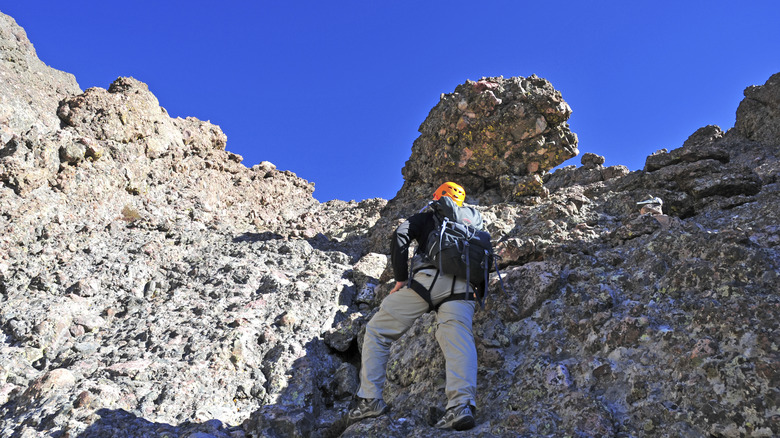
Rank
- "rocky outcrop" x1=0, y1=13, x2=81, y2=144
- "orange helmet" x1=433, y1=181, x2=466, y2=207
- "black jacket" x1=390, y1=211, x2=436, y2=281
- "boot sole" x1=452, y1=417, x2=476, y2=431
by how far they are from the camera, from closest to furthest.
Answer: "boot sole" x1=452, y1=417, x2=476, y2=431, "black jacket" x1=390, y1=211, x2=436, y2=281, "orange helmet" x1=433, y1=181, x2=466, y2=207, "rocky outcrop" x1=0, y1=13, x2=81, y2=144

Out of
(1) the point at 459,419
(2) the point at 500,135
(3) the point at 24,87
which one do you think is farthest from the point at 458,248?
(3) the point at 24,87

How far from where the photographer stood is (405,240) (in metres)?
5.59

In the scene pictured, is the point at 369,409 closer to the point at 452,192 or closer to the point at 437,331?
the point at 437,331

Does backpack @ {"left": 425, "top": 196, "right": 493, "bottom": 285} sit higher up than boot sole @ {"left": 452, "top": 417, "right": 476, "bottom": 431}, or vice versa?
backpack @ {"left": 425, "top": 196, "right": 493, "bottom": 285}

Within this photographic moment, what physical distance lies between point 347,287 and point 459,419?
4.88 meters

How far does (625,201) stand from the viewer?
9734mm

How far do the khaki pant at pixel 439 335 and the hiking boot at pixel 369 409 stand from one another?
0.06 meters

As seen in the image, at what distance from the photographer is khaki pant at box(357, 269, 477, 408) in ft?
14.9

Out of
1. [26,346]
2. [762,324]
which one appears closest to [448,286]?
[762,324]

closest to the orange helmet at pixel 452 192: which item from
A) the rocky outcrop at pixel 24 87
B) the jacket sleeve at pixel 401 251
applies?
the jacket sleeve at pixel 401 251

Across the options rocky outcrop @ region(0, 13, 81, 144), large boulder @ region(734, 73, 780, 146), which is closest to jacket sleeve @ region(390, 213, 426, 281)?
rocky outcrop @ region(0, 13, 81, 144)

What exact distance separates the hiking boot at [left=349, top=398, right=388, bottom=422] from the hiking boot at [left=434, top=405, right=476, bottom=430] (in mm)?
734

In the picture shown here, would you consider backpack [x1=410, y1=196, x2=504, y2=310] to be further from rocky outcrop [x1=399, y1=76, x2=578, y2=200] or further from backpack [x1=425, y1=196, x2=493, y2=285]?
rocky outcrop [x1=399, y1=76, x2=578, y2=200]

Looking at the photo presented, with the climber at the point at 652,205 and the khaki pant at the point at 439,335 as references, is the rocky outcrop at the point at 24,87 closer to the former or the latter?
the khaki pant at the point at 439,335
